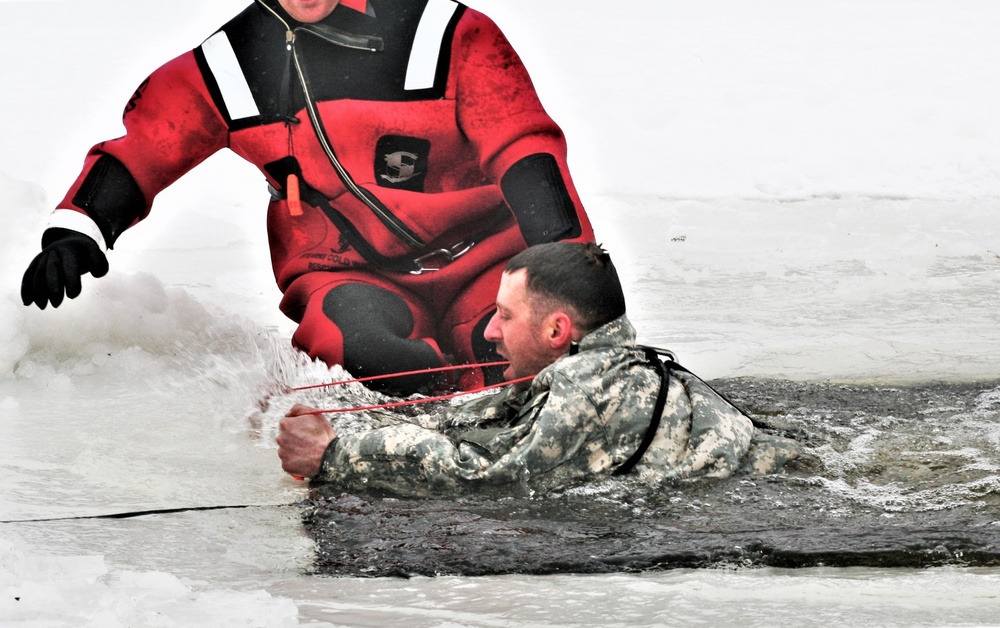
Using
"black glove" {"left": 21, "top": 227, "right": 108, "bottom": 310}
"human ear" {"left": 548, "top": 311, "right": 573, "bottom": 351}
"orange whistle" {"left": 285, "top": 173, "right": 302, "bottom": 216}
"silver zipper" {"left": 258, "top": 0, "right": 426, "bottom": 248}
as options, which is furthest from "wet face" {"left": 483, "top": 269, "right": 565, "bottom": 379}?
"black glove" {"left": 21, "top": 227, "right": 108, "bottom": 310}

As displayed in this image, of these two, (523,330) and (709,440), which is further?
(523,330)

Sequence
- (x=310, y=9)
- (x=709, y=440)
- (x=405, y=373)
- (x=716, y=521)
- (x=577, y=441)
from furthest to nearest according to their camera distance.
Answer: (x=310, y=9)
(x=405, y=373)
(x=709, y=440)
(x=577, y=441)
(x=716, y=521)

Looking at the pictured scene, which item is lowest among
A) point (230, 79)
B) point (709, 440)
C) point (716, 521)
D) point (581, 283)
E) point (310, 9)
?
point (716, 521)

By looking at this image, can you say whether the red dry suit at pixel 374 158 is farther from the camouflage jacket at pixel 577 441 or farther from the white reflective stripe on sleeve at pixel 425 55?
the camouflage jacket at pixel 577 441

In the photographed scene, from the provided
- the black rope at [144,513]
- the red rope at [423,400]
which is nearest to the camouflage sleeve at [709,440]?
the red rope at [423,400]

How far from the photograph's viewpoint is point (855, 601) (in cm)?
242

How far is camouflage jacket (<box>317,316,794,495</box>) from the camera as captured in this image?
294cm

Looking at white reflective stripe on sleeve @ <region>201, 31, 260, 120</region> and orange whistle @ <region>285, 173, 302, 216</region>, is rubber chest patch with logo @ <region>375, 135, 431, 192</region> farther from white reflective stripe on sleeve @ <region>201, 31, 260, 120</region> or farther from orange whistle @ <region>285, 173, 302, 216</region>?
white reflective stripe on sleeve @ <region>201, 31, 260, 120</region>

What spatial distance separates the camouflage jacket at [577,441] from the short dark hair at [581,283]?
4cm

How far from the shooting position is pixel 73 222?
3.88 metres

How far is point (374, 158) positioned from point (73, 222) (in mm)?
873

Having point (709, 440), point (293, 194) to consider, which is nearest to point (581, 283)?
point (709, 440)

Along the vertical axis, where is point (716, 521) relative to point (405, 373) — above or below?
below

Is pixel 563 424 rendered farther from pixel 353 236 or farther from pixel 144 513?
pixel 353 236
